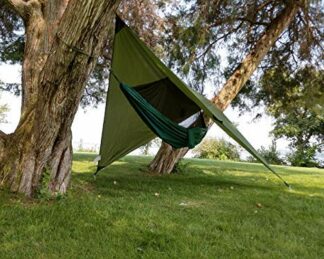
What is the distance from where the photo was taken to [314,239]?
2650 millimetres

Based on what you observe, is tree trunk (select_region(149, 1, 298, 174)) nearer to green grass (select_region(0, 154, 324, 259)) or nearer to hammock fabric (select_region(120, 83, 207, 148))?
green grass (select_region(0, 154, 324, 259))

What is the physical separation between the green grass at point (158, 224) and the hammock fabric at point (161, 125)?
544 mm

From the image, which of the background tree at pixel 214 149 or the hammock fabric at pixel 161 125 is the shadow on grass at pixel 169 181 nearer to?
the hammock fabric at pixel 161 125

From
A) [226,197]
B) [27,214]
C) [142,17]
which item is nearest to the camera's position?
[27,214]

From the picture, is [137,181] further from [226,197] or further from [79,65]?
[79,65]

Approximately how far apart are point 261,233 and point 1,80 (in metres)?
7.73

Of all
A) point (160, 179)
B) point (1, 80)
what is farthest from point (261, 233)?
point (1, 80)

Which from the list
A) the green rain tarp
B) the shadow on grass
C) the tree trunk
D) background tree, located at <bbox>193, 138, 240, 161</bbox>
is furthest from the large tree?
background tree, located at <bbox>193, 138, 240, 161</bbox>

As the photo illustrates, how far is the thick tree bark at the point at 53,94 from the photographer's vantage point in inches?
96.5

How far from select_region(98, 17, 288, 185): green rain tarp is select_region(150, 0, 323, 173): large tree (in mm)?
1504

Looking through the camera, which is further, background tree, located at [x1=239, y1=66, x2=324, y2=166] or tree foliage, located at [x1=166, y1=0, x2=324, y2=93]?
background tree, located at [x1=239, y1=66, x2=324, y2=166]

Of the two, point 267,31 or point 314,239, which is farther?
point 267,31

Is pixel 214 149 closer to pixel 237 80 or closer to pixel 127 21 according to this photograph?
pixel 127 21

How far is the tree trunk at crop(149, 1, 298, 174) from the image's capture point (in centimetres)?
553
